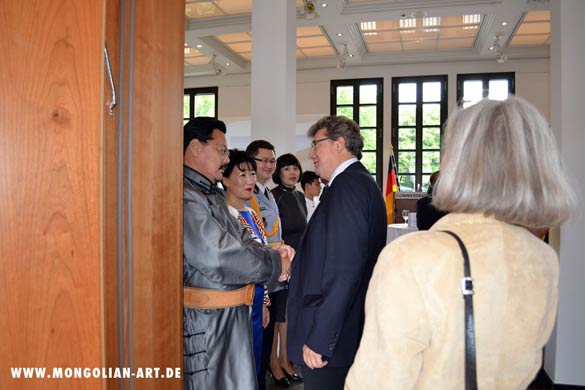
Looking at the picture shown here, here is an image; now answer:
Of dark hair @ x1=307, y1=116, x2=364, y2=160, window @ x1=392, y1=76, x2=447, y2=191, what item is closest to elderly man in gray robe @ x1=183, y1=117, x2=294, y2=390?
dark hair @ x1=307, y1=116, x2=364, y2=160

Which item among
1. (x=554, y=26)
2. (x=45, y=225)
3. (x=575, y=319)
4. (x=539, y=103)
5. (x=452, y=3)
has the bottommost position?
(x=575, y=319)

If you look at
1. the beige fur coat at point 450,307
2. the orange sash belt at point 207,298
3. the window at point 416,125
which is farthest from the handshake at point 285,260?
the window at point 416,125

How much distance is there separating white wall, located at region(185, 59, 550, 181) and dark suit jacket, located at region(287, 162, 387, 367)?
308 inches

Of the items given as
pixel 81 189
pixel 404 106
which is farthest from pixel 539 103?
pixel 81 189

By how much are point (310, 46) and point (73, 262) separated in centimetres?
996

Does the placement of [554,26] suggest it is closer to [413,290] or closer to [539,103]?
[413,290]

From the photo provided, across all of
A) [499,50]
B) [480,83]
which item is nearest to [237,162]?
[499,50]

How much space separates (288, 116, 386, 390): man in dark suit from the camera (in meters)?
1.71

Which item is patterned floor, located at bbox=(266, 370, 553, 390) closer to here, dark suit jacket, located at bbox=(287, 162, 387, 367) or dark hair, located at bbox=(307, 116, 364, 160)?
dark suit jacket, located at bbox=(287, 162, 387, 367)

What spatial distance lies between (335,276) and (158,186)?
0.77 metres

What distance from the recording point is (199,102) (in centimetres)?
1262

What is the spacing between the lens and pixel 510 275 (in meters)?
0.89

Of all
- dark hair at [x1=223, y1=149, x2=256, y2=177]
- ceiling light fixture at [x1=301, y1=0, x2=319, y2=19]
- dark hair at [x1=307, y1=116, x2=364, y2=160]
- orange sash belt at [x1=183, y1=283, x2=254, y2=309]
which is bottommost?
orange sash belt at [x1=183, y1=283, x2=254, y2=309]

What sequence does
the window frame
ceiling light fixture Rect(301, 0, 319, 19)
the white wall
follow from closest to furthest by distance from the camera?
ceiling light fixture Rect(301, 0, 319, 19) < the white wall < the window frame
